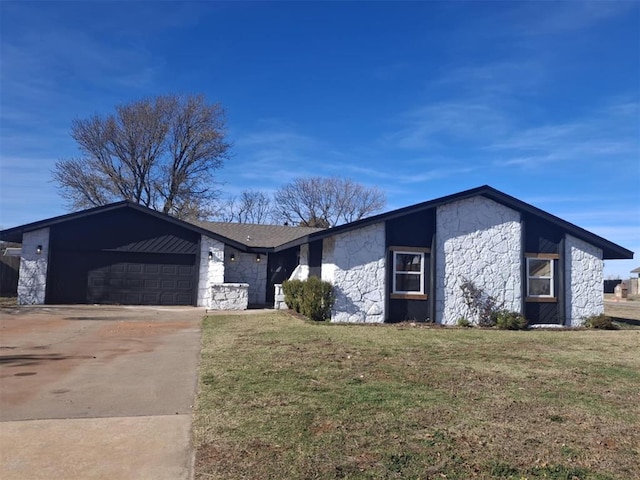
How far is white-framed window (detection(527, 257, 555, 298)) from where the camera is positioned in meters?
17.1

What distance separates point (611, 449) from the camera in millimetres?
4586

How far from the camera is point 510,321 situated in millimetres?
15773

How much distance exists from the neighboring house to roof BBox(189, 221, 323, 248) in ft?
13.0

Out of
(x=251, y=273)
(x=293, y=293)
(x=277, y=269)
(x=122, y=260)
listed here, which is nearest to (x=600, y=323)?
(x=293, y=293)

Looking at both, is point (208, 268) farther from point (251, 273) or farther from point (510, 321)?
point (510, 321)

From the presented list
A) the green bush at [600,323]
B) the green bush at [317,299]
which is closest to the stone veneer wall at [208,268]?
the green bush at [317,299]

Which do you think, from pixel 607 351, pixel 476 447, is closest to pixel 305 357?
pixel 476 447

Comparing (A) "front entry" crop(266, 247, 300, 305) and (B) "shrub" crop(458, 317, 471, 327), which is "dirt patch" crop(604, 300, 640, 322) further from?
(A) "front entry" crop(266, 247, 300, 305)

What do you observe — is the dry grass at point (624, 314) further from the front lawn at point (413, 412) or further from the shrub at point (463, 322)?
the front lawn at point (413, 412)

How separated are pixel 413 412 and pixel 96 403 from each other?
3.60 m

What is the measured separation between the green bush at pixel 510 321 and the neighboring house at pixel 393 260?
0.51m

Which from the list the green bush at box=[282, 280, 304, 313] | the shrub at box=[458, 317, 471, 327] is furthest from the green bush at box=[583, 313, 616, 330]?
the green bush at box=[282, 280, 304, 313]

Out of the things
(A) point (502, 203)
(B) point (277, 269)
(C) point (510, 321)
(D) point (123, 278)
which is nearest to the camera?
(C) point (510, 321)

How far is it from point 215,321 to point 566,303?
1133cm
